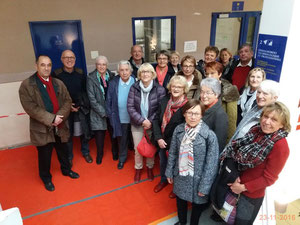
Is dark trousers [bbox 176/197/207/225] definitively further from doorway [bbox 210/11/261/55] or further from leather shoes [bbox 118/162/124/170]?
doorway [bbox 210/11/261/55]

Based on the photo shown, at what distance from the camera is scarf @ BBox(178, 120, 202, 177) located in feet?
7.00

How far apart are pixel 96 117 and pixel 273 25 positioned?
2727 mm

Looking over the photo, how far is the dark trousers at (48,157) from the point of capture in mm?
3137

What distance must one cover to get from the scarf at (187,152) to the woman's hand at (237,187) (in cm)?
38

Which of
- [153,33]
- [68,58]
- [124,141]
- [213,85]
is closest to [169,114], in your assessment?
[213,85]

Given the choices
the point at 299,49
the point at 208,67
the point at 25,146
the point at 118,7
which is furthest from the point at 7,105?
the point at 299,49

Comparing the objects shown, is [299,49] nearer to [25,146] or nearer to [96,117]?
[96,117]

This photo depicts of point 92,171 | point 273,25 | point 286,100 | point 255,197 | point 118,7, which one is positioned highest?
point 118,7

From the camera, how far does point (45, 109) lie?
2975 millimetres

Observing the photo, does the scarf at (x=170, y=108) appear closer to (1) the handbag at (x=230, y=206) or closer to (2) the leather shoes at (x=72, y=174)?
(1) the handbag at (x=230, y=206)

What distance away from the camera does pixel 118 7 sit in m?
4.81

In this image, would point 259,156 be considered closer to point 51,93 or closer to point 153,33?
point 51,93

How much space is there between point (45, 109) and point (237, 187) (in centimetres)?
246

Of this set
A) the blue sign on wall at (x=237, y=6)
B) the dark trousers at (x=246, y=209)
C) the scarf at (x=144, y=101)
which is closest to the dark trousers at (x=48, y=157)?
the scarf at (x=144, y=101)
